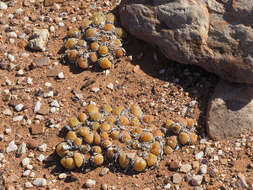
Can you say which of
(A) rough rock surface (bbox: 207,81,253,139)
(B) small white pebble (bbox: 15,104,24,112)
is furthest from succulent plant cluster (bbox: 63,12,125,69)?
(A) rough rock surface (bbox: 207,81,253,139)

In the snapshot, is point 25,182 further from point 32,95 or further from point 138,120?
point 138,120

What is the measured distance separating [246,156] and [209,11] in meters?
1.96

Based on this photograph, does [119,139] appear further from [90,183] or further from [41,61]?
[41,61]

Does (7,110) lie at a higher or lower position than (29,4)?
lower

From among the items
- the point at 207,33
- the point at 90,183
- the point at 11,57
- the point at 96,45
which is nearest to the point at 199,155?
the point at 90,183

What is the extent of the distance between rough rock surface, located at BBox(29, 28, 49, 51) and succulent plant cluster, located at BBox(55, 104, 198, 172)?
4.35ft

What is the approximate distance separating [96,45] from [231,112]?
209 centimetres

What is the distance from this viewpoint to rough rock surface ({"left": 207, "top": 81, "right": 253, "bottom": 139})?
17.2ft

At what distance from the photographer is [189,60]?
5457 millimetres

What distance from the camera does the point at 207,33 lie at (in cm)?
538

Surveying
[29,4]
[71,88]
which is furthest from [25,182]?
[29,4]

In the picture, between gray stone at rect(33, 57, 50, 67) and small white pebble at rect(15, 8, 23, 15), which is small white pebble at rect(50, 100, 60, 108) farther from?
small white pebble at rect(15, 8, 23, 15)

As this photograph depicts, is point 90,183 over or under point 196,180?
under

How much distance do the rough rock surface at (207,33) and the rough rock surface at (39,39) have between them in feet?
5.08
